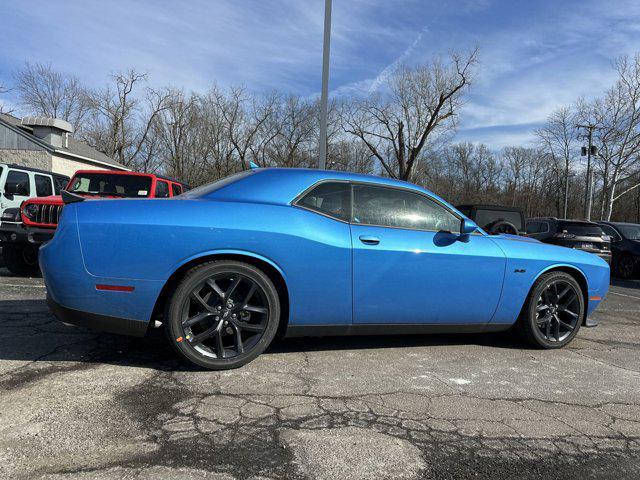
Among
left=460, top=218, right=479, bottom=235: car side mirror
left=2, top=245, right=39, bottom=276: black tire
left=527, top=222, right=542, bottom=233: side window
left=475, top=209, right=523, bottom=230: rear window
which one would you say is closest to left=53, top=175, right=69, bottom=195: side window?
left=2, top=245, right=39, bottom=276: black tire

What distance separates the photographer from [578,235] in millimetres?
11508

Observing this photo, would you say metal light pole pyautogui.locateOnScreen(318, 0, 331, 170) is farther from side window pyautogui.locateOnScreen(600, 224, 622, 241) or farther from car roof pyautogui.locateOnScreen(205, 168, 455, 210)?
side window pyautogui.locateOnScreen(600, 224, 622, 241)

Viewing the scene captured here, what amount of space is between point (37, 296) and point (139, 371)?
3.36m

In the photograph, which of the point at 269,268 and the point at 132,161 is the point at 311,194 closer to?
the point at 269,268

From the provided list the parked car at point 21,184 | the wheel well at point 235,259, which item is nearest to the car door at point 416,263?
the wheel well at point 235,259

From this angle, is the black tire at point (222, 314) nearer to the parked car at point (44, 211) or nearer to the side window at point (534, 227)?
the parked car at point (44, 211)

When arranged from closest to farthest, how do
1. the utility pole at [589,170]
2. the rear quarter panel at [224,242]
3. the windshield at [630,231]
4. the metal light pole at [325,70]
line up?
the rear quarter panel at [224,242] → the metal light pole at [325,70] → the windshield at [630,231] → the utility pole at [589,170]

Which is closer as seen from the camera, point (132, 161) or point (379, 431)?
point (379, 431)

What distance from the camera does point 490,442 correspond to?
239cm

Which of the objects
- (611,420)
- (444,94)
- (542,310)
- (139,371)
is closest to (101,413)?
(139,371)

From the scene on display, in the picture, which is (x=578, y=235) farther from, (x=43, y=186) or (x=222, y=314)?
(x=43, y=186)

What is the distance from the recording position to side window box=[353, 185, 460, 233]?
3.65 meters

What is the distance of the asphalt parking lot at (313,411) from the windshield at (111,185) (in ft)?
13.6

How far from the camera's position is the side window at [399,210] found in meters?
3.65
